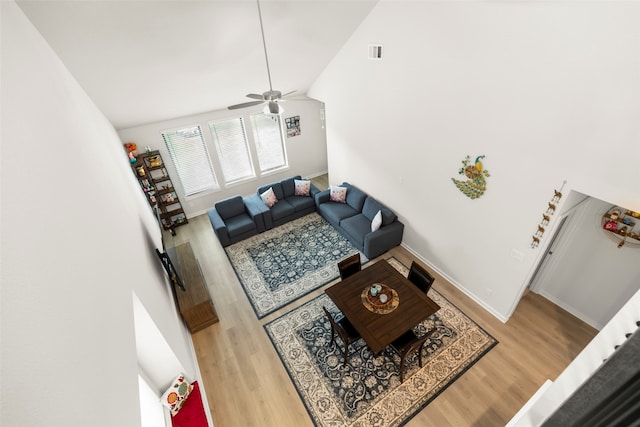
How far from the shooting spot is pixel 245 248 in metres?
6.75

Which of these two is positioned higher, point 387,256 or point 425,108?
point 425,108

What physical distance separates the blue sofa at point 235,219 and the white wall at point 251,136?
1387 millimetres

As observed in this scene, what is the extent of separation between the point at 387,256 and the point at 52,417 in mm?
5740

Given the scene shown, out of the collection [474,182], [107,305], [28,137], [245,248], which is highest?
[28,137]

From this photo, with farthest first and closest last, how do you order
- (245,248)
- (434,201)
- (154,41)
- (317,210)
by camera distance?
(317,210)
(245,248)
(434,201)
(154,41)

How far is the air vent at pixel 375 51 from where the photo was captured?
5.06m

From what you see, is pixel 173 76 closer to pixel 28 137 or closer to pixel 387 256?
pixel 28 137

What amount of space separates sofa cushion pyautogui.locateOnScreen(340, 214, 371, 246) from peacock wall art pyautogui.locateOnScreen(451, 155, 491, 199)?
224 centimetres

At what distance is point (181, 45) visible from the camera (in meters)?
3.88

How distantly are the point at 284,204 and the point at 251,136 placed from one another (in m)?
2.37

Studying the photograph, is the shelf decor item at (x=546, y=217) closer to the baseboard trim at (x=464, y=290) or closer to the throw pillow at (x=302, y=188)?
the baseboard trim at (x=464, y=290)

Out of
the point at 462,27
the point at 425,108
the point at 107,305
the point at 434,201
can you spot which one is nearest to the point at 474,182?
the point at 434,201

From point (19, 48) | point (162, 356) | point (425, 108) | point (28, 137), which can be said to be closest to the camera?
point (28, 137)

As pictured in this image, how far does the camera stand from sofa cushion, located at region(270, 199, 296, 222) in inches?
284
